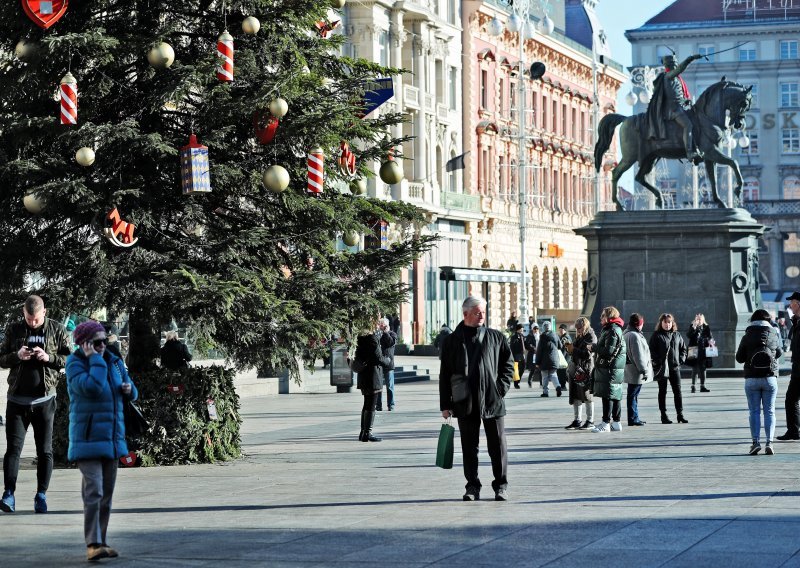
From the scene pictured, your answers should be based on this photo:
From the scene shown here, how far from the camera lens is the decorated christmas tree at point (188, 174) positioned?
17141 millimetres

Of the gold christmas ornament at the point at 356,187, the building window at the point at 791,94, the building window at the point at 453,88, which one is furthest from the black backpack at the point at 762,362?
the building window at the point at 791,94

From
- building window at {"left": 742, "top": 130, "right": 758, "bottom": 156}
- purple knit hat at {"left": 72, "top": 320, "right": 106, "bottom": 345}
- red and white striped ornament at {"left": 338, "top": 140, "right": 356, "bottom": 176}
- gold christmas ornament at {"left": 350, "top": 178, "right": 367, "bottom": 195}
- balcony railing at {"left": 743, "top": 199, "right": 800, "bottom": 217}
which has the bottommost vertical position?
purple knit hat at {"left": 72, "top": 320, "right": 106, "bottom": 345}

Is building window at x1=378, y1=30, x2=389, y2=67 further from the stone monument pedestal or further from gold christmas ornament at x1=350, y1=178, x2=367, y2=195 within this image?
gold christmas ornament at x1=350, y1=178, x2=367, y2=195

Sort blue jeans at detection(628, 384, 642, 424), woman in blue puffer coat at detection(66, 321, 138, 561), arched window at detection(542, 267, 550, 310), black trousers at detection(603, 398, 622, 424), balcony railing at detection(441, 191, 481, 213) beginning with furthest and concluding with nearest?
arched window at detection(542, 267, 550, 310)
balcony railing at detection(441, 191, 481, 213)
blue jeans at detection(628, 384, 642, 424)
black trousers at detection(603, 398, 622, 424)
woman in blue puffer coat at detection(66, 321, 138, 561)

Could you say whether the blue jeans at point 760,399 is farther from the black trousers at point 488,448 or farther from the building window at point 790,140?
the building window at point 790,140

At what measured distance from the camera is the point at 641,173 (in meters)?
41.0

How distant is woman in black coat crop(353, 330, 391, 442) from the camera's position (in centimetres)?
2170

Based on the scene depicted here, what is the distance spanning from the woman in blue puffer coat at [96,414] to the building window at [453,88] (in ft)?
205

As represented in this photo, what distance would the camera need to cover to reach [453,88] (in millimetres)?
74062

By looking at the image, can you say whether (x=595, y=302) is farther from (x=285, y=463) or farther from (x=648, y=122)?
(x=285, y=463)

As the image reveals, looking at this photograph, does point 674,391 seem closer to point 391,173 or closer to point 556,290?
point 391,173

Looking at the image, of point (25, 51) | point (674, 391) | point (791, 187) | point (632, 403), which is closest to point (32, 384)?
point (25, 51)

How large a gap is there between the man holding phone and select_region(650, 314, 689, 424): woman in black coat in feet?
39.1

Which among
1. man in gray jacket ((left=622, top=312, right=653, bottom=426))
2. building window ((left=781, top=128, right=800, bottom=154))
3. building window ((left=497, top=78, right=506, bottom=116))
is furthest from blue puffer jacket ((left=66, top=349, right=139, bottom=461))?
building window ((left=781, top=128, right=800, bottom=154))
